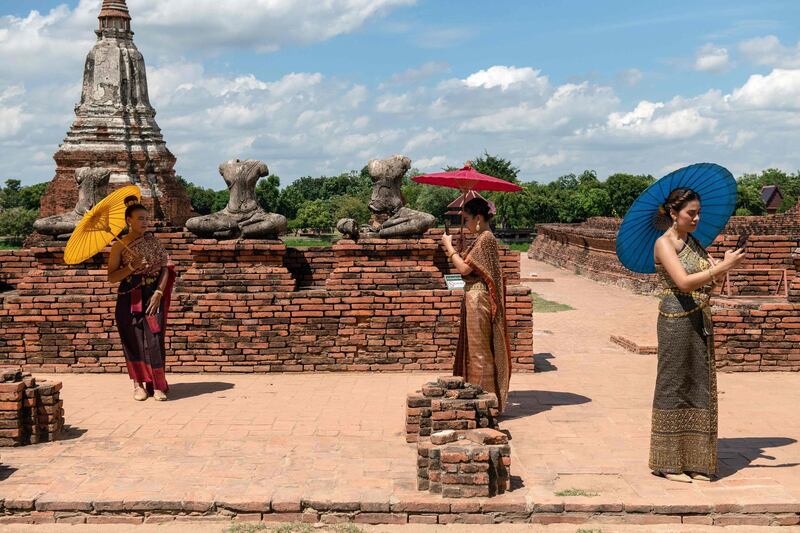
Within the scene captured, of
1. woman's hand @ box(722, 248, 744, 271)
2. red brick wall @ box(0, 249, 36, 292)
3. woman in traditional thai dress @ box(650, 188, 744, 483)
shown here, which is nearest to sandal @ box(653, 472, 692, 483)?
woman in traditional thai dress @ box(650, 188, 744, 483)

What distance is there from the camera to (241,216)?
908 centimetres

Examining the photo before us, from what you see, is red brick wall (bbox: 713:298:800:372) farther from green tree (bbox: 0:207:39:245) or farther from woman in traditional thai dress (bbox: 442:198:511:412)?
green tree (bbox: 0:207:39:245)

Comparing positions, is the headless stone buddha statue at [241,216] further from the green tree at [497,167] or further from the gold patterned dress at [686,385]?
the green tree at [497,167]

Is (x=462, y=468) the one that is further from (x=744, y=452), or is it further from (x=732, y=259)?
(x=744, y=452)

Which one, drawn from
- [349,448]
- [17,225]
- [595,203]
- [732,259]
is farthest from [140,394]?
[595,203]

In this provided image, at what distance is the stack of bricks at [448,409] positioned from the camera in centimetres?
542

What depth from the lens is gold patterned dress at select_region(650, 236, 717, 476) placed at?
501cm

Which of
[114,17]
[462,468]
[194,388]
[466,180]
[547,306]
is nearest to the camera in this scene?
[462,468]

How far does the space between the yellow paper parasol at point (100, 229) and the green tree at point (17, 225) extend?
38067 millimetres

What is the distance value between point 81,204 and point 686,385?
6789 millimetres

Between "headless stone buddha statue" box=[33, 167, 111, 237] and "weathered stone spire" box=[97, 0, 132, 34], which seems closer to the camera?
"headless stone buddha statue" box=[33, 167, 111, 237]

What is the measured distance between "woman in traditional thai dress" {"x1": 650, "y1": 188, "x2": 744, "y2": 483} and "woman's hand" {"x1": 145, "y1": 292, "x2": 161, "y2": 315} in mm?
4089

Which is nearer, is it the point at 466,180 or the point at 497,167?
the point at 466,180

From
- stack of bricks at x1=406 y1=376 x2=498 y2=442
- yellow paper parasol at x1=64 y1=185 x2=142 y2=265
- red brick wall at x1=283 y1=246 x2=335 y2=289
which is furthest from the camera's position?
red brick wall at x1=283 y1=246 x2=335 y2=289
